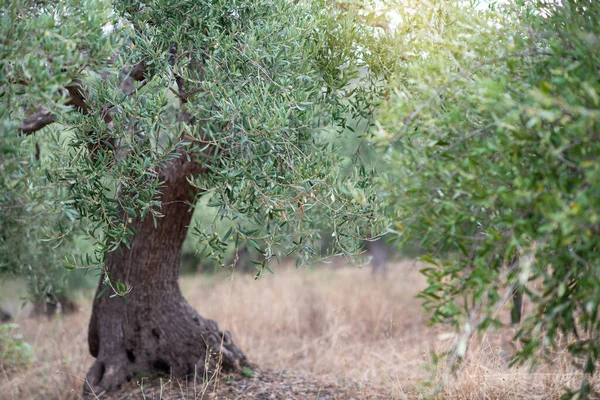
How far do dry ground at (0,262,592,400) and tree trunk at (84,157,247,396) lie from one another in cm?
21

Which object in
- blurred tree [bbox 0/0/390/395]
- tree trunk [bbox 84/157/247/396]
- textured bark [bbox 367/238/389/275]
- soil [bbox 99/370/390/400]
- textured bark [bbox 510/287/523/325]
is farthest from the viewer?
textured bark [bbox 367/238/389/275]

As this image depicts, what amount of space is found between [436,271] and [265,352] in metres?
5.79

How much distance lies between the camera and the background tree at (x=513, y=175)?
2234 mm

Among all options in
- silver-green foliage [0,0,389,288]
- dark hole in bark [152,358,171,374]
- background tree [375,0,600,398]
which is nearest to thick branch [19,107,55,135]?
silver-green foliage [0,0,389,288]

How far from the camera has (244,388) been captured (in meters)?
5.19

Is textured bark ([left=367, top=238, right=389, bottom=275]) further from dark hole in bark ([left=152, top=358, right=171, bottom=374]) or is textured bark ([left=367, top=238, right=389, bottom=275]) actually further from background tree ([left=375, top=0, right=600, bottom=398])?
background tree ([left=375, top=0, right=600, bottom=398])

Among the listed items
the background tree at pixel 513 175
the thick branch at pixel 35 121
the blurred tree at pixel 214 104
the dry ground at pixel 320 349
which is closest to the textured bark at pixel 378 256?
the dry ground at pixel 320 349

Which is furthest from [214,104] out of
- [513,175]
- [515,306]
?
[515,306]

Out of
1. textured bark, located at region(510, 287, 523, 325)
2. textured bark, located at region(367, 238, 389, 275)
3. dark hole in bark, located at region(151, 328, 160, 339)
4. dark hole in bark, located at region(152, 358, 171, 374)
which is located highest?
textured bark, located at region(510, 287, 523, 325)

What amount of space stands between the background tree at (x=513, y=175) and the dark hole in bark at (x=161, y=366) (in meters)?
3.59

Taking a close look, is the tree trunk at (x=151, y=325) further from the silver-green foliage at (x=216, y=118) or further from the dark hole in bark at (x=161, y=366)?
the silver-green foliage at (x=216, y=118)

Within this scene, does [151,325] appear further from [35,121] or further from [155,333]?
[35,121]

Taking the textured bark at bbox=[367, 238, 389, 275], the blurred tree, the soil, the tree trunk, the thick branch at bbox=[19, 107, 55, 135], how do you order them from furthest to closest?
the textured bark at bbox=[367, 238, 389, 275]
the tree trunk
the soil
the thick branch at bbox=[19, 107, 55, 135]
the blurred tree

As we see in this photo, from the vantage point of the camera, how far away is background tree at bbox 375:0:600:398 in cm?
223
